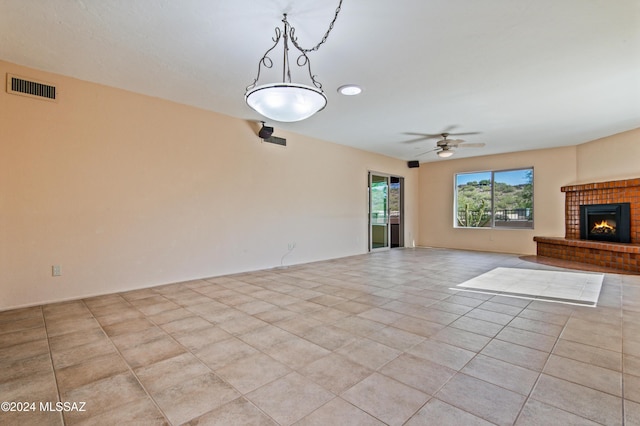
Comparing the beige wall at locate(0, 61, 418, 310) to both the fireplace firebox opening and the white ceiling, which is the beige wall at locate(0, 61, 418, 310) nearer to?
the white ceiling

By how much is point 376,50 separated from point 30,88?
3744 millimetres

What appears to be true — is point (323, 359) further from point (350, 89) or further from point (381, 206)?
point (381, 206)

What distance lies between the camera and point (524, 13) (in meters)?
2.43

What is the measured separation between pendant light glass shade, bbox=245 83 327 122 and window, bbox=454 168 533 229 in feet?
23.5

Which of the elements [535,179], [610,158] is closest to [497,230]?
[535,179]

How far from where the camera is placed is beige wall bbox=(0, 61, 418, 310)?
328 centimetres

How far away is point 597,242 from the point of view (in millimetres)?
5797

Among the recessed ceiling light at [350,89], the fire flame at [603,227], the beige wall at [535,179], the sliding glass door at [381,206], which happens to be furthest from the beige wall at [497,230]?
the recessed ceiling light at [350,89]

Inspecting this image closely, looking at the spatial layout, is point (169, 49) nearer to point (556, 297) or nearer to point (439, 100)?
point (439, 100)

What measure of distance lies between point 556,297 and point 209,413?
12.8ft

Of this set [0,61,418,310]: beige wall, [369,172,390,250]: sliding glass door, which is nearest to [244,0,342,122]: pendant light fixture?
[0,61,418,310]: beige wall

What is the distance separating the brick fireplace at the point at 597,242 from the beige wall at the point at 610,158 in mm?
264

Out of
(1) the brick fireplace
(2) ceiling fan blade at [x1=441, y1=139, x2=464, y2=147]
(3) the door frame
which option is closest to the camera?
(1) the brick fireplace

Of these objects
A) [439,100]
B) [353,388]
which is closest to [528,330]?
[353,388]
